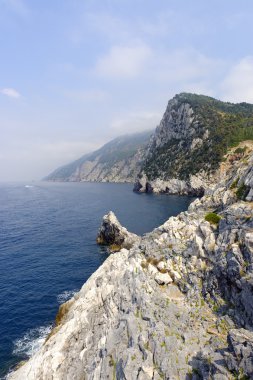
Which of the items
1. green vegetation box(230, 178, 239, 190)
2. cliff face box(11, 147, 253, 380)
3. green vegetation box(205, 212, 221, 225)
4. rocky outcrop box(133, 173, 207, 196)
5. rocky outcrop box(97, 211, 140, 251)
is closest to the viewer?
cliff face box(11, 147, 253, 380)

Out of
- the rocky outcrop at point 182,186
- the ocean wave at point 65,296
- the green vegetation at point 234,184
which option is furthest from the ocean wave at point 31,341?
the rocky outcrop at point 182,186

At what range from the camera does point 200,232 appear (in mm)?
37281

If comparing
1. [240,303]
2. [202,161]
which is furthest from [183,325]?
[202,161]

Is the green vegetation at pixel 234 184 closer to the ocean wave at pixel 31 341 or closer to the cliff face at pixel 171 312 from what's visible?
the cliff face at pixel 171 312

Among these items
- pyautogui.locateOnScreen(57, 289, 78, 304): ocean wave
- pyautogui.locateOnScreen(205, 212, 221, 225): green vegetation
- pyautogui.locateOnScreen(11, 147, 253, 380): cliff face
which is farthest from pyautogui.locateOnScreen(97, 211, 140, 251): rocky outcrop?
pyautogui.locateOnScreen(205, 212, 221, 225): green vegetation

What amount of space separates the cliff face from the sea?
7.41 meters

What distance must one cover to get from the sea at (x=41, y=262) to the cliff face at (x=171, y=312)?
24.3 feet

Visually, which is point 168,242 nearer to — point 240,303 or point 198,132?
point 240,303

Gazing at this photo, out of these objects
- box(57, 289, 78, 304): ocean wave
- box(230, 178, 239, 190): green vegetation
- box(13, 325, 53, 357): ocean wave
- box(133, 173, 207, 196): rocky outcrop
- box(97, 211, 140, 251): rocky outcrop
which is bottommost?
box(13, 325, 53, 357): ocean wave

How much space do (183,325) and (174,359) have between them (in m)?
4.29

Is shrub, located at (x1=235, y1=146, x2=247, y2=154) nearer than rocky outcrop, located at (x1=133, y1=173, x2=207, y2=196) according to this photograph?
Yes

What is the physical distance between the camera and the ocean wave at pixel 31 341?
38300mm

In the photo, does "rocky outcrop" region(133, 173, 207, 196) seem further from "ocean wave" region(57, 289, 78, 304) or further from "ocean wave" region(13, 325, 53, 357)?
"ocean wave" region(13, 325, 53, 357)

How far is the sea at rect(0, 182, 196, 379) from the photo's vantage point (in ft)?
138
